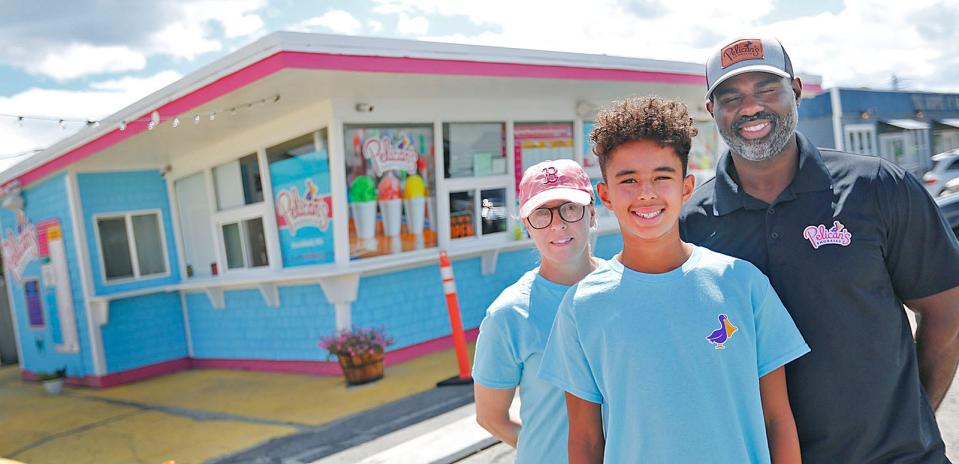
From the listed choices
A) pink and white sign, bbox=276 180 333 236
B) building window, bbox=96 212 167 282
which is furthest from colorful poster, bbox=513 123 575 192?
Result: building window, bbox=96 212 167 282

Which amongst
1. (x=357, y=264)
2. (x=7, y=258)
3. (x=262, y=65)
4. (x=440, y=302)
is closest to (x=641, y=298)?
(x=262, y=65)

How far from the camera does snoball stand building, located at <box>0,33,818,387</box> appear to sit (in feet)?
23.4

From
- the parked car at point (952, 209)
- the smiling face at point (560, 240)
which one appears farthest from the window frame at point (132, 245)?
the parked car at point (952, 209)

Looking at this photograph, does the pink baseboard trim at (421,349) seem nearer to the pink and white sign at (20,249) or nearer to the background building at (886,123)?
the pink and white sign at (20,249)

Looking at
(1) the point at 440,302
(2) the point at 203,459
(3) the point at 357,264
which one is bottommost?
(2) the point at 203,459

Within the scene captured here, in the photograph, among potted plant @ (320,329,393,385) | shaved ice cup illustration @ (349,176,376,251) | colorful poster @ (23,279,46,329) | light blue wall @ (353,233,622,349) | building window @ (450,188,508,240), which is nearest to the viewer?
potted plant @ (320,329,393,385)

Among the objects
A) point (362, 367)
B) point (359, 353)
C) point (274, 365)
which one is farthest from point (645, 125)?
point (274, 365)

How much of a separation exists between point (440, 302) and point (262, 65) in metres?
3.56

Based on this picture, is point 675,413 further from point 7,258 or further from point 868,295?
point 7,258

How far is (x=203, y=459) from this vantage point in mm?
5691

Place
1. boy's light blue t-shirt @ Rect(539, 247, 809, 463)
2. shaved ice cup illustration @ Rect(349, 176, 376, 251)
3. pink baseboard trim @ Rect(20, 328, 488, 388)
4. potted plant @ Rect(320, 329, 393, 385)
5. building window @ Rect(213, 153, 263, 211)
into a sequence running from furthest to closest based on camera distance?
building window @ Rect(213, 153, 263, 211)
pink baseboard trim @ Rect(20, 328, 488, 388)
shaved ice cup illustration @ Rect(349, 176, 376, 251)
potted plant @ Rect(320, 329, 393, 385)
boy's light blue t-shirt @ Rect(539, 247, 809, 463)

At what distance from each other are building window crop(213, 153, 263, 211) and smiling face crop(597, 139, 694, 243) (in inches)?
292

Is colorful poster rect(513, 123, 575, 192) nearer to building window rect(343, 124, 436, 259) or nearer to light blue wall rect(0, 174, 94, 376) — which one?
building window rect(343, 124, 436, 259)

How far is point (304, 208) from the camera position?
7.95 m
